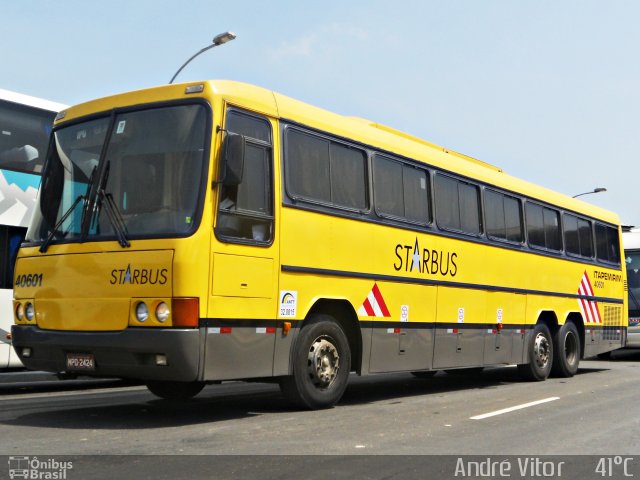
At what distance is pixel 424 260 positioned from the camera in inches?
451

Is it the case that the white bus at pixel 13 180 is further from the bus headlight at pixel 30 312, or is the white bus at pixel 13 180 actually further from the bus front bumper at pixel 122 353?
the bus front bumper at pixel 122 353

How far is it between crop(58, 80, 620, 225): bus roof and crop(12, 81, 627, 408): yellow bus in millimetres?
27

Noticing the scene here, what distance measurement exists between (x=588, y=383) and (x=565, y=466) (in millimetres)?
8432

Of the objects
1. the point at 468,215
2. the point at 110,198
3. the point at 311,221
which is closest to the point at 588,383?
the point at 468,215

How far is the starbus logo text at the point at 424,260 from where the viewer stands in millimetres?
10992

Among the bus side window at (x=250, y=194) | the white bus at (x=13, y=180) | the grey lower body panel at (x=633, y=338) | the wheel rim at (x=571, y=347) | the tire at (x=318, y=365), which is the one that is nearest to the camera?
the bus side window at (x=250, y=194)

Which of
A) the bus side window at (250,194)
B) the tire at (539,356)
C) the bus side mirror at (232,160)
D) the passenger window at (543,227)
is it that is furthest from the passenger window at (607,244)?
the bus side mirror at (232,160)

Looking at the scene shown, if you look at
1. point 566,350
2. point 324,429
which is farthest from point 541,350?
point 324,429

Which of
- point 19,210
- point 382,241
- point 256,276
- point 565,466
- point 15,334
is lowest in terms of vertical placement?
point 565,466

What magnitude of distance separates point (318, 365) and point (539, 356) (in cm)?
688

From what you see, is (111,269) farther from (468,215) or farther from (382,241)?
(468,215)

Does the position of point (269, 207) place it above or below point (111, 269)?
above

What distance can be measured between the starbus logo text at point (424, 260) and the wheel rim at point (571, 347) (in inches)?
191

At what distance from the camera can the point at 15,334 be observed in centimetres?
892
